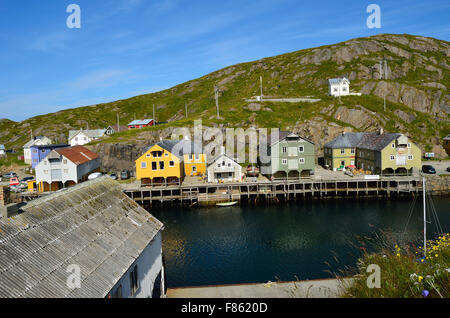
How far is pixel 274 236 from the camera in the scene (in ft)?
135

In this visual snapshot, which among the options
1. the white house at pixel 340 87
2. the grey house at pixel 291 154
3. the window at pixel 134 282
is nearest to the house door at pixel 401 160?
the grey house at pixel 291 154

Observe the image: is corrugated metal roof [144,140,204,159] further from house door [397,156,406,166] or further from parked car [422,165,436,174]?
parked car [422,165,436,174]

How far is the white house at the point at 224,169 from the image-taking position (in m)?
61.8

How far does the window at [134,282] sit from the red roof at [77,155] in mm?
49329

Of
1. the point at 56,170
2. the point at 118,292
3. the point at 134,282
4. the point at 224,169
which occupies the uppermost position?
the point at 56,170

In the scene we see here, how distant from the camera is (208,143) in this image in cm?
8681

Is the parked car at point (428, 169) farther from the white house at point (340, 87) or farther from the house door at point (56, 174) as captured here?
the house door at point (56, 174)

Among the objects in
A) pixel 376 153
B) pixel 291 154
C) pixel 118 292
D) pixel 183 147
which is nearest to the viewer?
pixel 118 292

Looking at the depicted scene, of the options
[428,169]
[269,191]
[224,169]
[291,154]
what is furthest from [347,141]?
[224,169]

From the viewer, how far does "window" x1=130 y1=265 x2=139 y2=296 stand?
17706 mm

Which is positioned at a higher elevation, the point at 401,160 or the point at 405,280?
the point at 405,280

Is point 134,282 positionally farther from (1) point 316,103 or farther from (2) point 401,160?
(1) point 316,103

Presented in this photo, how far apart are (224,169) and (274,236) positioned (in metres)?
23.2
